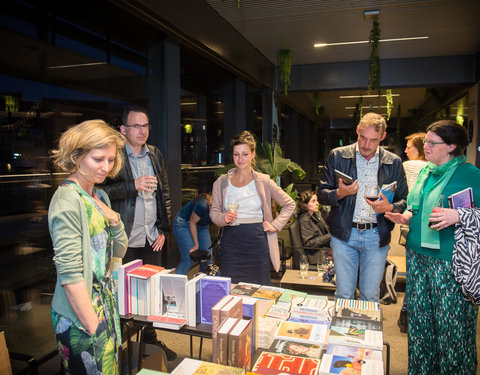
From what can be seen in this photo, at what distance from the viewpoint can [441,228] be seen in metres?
2.32

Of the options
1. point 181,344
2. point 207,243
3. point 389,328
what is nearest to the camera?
point 181,344

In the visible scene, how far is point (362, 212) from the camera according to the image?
2.91m

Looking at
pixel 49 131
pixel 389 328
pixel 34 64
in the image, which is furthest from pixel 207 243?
pixel 34 64

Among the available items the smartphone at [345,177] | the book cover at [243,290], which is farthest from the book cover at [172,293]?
the smartphone at [345,177]

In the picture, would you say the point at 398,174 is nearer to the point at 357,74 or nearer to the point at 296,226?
the point at 296,226

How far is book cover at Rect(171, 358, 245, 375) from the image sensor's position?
1485 millimetres

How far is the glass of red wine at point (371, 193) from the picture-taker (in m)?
2.67

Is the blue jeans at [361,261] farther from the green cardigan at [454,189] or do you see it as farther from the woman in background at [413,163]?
the woman in background at [413,163]

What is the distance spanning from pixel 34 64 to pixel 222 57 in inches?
121

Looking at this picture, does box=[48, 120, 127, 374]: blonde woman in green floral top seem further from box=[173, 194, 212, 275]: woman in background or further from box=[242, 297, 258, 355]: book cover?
box=[173, 194, 212, 275]: woman in background

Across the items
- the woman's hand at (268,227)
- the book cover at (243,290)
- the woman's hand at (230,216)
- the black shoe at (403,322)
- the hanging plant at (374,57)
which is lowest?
the black shoe at (403,322)

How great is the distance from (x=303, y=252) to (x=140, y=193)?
9.17ft

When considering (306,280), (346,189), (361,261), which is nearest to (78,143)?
(346,189)

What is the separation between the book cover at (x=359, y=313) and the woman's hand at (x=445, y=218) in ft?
2.20
